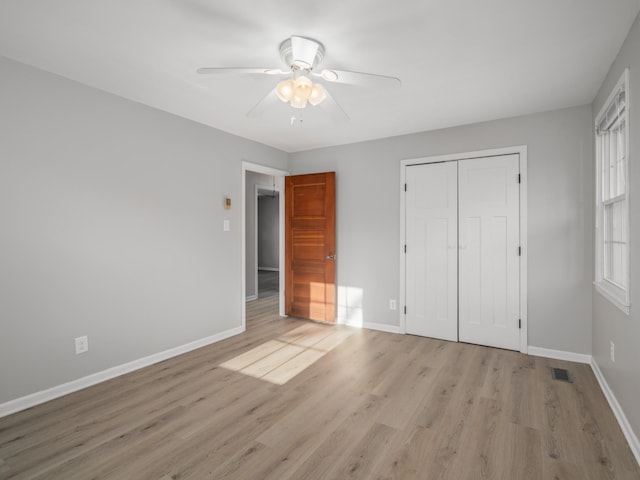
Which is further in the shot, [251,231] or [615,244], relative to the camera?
[251,231]

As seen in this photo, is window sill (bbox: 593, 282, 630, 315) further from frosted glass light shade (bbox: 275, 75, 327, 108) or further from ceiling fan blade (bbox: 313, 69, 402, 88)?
frosted glass light shade (bbox: 275, 75, 327, 108)

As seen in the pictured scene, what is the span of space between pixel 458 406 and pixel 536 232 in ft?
6.41

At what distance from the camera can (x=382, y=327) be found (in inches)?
168

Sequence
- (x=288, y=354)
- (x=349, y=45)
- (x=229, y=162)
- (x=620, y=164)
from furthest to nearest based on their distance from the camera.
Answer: (x=229, y=162) < (x=288, y=354) < (x=620, y=164) < (x=349, y=45)

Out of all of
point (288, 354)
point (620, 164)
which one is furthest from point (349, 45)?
point (288, 354)

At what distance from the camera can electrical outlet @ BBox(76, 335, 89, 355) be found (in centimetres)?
268

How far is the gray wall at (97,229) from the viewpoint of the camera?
93.0 inches

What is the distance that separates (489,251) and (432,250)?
595 mm

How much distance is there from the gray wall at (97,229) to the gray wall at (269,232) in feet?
22.1

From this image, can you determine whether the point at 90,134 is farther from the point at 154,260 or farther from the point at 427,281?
the point at 427,281

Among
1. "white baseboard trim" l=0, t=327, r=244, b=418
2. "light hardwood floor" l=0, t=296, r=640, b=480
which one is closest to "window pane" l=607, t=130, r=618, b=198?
"light hardwood floor" l=0, t=296, r=640, b=480

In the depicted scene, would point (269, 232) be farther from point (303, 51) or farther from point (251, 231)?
point (303, 51)

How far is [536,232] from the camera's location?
3361 millimetres

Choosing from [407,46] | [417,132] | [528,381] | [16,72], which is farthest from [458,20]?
[16,72]
